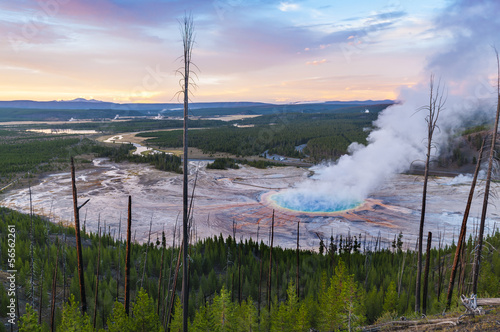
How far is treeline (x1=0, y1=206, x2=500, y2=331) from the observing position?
14.8 m

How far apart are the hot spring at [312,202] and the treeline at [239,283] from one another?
792cm

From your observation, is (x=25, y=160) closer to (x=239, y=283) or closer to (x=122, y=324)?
(x=239, y=283)

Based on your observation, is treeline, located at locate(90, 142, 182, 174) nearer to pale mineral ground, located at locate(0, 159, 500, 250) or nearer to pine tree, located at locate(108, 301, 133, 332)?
pale mineral ground, located at locate(0, 159, 500, 250)

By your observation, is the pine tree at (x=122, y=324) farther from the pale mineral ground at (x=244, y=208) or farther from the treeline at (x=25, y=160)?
the treeline at (x=25, y=160)

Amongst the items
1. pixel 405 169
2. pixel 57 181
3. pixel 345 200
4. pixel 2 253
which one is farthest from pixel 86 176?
pixel 405 169

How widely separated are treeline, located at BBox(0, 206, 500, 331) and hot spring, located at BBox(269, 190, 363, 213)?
7.92 m

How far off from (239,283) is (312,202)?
22.5 meters

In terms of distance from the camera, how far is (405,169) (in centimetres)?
6181

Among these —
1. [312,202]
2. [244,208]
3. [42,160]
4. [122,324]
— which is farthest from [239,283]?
[42,160]

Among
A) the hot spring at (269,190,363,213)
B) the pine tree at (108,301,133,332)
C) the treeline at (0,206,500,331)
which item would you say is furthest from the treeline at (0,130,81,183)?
the pine tree at (108,301,133,332)

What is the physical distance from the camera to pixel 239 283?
69.3 ft

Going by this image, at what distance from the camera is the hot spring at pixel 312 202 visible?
3928 centimetres

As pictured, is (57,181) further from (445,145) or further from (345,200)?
(445,145)

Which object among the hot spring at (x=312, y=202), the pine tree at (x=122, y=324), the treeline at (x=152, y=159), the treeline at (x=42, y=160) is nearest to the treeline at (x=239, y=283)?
the pine tree at (x=122, y=324)
